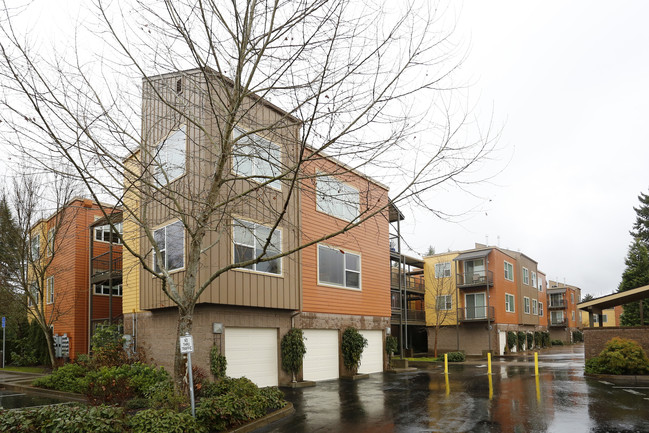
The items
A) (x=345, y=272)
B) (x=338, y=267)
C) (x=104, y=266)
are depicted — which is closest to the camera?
(x=338, y=267)

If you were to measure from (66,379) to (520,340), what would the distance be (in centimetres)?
3890

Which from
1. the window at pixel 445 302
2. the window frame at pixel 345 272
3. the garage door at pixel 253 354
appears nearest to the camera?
the garage door at pixel 253 354

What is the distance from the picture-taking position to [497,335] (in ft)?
138

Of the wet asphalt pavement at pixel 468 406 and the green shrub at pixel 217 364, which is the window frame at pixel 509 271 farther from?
the green shrub at pixel 217 364

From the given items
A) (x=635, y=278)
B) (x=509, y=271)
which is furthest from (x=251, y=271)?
(x=635, y=278)

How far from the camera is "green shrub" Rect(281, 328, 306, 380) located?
1800cm

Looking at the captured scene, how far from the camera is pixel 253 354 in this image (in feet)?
56.3

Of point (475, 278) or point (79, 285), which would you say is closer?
point (79, 285)

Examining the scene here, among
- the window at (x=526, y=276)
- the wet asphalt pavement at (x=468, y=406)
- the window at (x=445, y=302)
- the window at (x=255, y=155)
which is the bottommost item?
the wet asphalt pavement at (x=468, y=406)

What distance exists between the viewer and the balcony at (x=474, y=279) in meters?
42.4

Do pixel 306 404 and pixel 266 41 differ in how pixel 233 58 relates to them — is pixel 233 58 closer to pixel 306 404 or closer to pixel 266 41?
pixel 266 41

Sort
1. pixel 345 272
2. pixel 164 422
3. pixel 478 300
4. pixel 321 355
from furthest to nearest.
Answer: pixel 478 300 → pixel 345 272 → pixel 321 355 → pixel 164 422

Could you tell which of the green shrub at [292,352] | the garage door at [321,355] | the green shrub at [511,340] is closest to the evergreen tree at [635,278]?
the green shrub at [511,340]

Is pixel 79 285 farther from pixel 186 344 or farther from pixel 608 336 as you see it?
pixel 608 336
